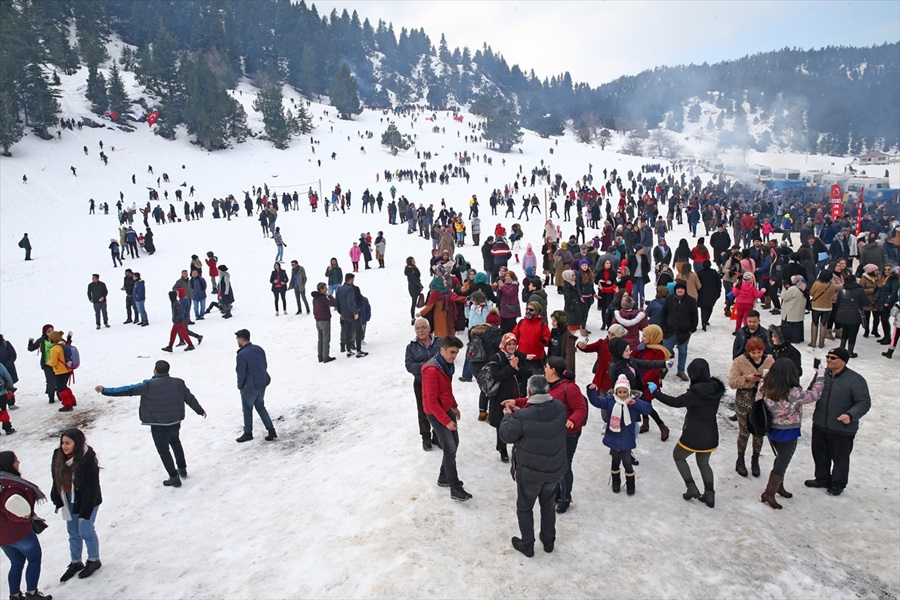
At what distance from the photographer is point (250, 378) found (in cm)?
738

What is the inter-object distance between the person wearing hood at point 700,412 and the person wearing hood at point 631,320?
2052 mm

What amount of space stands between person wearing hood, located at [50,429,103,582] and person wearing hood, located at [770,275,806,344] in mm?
9854

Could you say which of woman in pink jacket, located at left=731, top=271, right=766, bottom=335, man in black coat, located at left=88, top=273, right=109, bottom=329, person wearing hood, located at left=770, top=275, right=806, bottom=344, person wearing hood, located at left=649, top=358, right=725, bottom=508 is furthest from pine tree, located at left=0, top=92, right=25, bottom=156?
person wearing hood, located at left=649, top=358, right=725, bottom=508

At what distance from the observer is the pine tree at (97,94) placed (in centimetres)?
5834

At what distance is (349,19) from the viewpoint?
5369 inches

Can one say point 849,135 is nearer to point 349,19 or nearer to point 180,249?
point 349,19

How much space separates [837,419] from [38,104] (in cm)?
6316

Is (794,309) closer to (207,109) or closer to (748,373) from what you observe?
(748,373)

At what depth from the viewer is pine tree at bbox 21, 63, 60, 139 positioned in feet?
165

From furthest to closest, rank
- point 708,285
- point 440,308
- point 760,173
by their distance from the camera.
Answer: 1. point 760,173
2. point 708,285
3. point 440,308

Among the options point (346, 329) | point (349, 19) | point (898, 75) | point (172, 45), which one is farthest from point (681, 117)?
point (346, 329)

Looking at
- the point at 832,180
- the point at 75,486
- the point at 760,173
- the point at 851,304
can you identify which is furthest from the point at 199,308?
the point at 760,173

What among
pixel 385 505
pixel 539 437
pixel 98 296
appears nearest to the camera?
pixel 539 437

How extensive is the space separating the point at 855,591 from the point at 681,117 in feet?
542
